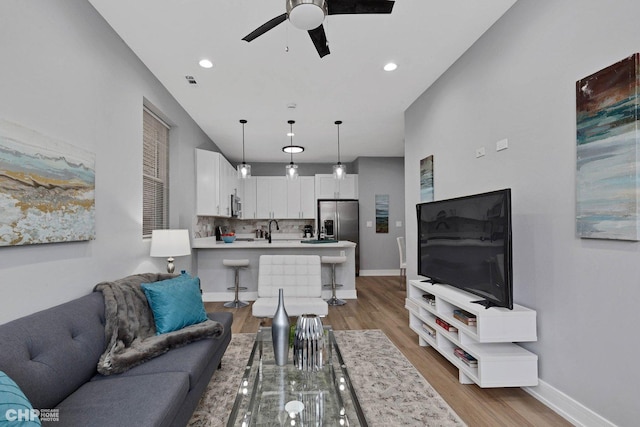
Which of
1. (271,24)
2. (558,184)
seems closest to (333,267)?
(558,184)

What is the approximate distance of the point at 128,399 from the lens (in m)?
1.50

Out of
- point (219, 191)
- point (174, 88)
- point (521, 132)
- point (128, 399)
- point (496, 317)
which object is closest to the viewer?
point (128, 399)

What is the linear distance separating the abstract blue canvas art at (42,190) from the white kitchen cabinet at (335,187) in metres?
5.73

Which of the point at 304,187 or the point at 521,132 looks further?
the point at 304,187

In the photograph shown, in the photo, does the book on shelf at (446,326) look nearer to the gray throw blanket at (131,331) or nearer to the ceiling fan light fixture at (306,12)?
the gray throw blanket at (131,331)

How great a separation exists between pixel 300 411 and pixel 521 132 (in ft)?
7.83

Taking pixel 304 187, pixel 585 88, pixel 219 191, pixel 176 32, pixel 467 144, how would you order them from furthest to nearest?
pixel 304 187 → pixel 219 191 → pixel 467 144 → pixel 176 32 → pixel 585 88

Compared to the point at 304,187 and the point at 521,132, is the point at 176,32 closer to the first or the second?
the point at 521,132

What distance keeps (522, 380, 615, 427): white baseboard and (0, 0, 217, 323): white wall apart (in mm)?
3244

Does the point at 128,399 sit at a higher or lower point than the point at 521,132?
lower

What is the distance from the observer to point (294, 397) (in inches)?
64.8

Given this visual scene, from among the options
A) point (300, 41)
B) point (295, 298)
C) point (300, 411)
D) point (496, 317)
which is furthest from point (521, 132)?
point (295, 298)

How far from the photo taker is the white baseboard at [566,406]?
1.85 m

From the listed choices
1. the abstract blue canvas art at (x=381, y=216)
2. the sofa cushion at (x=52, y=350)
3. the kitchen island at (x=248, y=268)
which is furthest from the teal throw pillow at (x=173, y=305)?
the abstract blue canvas art at (x=381, y=216)
